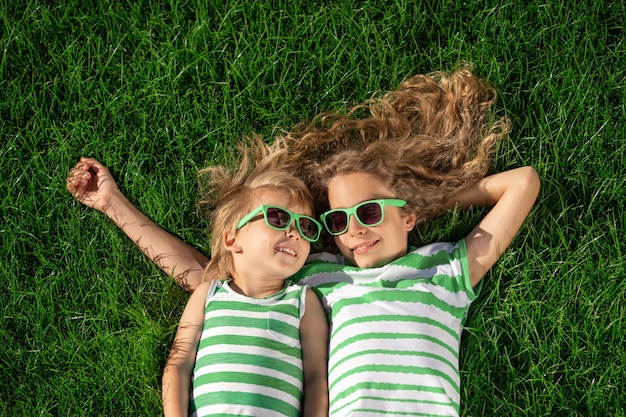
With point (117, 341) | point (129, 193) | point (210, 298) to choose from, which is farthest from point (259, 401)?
point (129, 193)

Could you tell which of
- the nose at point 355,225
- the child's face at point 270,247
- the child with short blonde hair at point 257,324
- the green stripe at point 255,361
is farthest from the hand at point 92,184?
the nose at point 355,225

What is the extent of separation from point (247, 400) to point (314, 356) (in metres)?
0.40

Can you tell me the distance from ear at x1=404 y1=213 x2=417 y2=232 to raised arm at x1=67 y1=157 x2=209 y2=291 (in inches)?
41.6

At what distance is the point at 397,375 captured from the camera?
3.42m

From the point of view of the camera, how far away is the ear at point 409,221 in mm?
3759

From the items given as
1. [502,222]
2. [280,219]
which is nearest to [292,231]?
[280,219]

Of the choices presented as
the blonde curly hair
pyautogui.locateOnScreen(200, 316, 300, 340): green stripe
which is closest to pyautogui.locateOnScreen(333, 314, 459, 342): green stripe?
pyautogui.locateOnScreen(200, 316, 300, 340): green stripe

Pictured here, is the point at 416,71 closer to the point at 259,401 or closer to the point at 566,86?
the point at 566,86

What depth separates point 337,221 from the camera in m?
3.70

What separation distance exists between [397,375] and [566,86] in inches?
71.8

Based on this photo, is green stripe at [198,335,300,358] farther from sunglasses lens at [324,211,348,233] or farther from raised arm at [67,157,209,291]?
sunglasses lens at [324,211,348,233]

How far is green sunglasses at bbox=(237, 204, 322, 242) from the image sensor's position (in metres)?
3.56

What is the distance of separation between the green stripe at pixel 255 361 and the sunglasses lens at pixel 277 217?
602 mm

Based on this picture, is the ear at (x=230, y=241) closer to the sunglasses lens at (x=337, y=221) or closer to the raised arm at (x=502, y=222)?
the sunglasses lens at (x=337, y=221)
